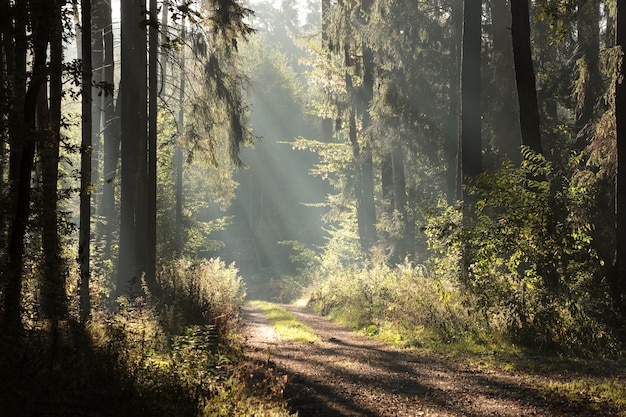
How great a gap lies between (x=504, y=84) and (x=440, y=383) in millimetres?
15277

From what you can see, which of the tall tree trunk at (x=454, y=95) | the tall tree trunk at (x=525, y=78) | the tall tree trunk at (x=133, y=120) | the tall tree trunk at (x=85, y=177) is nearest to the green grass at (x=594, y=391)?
the tall tree trunk at (x=525, y=78)

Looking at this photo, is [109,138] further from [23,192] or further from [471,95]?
[23,192]

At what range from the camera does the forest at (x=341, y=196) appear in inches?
293

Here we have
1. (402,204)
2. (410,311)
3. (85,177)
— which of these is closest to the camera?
(85,177)

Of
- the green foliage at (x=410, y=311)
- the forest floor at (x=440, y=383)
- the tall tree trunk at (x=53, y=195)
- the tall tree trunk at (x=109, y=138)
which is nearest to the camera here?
the forest floor at (x=440, y=383)

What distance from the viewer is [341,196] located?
34406 mm

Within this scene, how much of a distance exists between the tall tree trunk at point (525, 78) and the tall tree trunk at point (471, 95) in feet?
8.06

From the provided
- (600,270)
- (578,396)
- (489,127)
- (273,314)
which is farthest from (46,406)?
(489,127)

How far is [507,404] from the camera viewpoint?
7176 mm

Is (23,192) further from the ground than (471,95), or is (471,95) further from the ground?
(471,95)

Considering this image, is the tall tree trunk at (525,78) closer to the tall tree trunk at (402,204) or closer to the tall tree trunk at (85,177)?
the tall tree trunk at (85,177)

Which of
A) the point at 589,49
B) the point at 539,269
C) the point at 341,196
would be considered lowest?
the point at 539,269

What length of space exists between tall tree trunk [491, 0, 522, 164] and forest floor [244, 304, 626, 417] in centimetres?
1157

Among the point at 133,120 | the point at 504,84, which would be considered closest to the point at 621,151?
the point at 504,84
